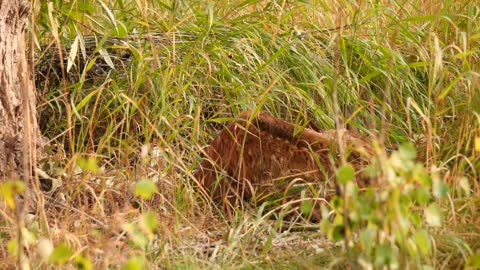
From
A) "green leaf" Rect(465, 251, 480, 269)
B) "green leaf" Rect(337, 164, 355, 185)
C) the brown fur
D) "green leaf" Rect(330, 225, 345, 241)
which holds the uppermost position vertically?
"green leaf" Rect(337, 164, 355, 185)

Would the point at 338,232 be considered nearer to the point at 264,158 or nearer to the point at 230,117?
the point at 264,158

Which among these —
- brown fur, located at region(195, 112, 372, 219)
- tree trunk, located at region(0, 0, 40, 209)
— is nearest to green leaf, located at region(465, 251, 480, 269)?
brown fur, located at region(195, 112, 372, 219)

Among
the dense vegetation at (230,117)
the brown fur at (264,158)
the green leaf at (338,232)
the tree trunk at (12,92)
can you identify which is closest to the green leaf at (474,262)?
the dense vegetation at (230,117)

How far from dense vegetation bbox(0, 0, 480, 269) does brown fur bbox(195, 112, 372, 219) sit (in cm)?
8

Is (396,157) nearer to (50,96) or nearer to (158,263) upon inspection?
(158,263)

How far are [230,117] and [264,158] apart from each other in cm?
49

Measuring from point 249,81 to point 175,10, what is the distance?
39 centimetres

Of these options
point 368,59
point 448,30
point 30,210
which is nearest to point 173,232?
point 30,210

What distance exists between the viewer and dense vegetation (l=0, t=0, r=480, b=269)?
8.06ft

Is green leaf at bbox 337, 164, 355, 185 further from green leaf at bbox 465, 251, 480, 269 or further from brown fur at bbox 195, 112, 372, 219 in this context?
brown fur at bbox 195, 112, 372, 219

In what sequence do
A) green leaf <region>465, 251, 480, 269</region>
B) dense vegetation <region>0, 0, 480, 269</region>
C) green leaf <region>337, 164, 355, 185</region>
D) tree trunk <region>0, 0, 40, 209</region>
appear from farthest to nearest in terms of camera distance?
tree trunk <region>0, 0, 40, 209</region>
dense vegetation <region>0, 0, 480, 269</region>
green leaf <region>465, 251, 480, 269</region>
green leaf <region>337, 164, 355, 185</region>

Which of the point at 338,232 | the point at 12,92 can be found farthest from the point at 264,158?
the point at 338,232

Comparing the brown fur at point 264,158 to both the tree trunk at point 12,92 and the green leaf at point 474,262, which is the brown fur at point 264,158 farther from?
the green leaf at point 474,262

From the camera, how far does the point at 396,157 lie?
199 cm
